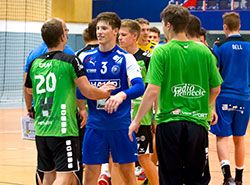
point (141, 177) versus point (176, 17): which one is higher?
point (176, 17)

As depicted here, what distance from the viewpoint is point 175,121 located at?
5.13 m

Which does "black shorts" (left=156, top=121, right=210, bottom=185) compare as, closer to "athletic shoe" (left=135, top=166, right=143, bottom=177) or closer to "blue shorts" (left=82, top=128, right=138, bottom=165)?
"blue shorts" (left=82, top=128, right=138, bottom=165)

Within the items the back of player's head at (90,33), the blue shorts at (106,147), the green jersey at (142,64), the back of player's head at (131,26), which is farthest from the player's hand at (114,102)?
the green jersey at (142,64)

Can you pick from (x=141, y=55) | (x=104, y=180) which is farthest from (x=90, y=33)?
(x=104, y=180)

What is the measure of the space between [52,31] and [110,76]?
83 centimetres

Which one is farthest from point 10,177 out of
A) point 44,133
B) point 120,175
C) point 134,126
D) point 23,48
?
point 23,48

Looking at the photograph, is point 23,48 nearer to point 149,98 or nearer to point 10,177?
point 10,177

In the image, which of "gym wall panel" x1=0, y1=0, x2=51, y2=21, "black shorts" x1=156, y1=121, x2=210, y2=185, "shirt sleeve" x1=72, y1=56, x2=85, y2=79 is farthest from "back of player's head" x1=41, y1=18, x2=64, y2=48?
"gym wall panel" x1=0, y1=0, x2=51, y2=21

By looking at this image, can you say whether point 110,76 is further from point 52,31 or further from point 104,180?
point 104,180

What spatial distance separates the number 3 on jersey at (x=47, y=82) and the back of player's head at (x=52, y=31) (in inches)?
11.8

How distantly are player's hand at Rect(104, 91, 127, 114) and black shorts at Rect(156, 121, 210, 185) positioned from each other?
543mm

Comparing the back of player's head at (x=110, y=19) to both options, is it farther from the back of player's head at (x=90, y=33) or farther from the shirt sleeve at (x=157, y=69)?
the shirt sleeve at (x=157, y=69)

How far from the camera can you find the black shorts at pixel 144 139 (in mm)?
7219

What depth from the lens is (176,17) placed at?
5090mm
